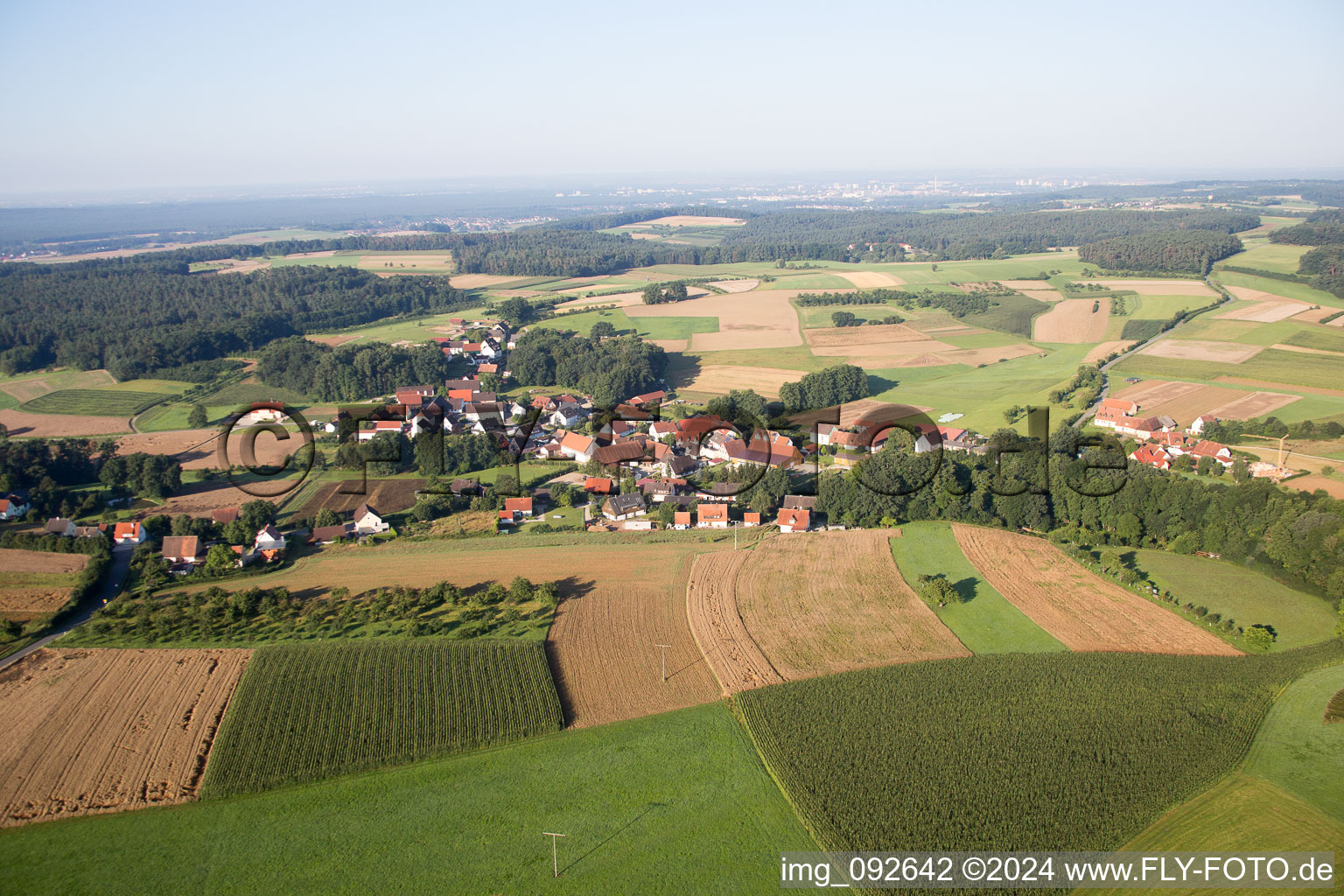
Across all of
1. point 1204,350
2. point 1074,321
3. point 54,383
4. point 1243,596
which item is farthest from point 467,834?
point 1074,321

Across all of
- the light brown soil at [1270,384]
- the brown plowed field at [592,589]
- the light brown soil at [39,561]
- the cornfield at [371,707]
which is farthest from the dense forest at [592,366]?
the light brown soil at [1270,384]

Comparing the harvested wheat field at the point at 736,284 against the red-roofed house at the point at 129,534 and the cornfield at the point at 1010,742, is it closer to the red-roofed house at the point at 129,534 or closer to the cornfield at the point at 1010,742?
the red-roofed house at the point at 129,534

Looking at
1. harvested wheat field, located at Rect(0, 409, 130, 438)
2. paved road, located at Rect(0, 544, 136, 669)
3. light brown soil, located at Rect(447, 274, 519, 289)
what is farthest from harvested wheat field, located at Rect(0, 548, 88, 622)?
light brown soil, located at Rect(447, 274, 519, 289)

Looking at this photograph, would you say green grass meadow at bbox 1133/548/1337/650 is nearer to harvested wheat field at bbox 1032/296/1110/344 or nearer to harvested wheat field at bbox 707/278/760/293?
harvested wheat field at bbox 1032/296/1110/344

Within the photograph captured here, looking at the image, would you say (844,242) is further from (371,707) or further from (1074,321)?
(371,707)

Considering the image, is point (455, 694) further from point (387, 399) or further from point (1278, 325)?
point (1278, 325)

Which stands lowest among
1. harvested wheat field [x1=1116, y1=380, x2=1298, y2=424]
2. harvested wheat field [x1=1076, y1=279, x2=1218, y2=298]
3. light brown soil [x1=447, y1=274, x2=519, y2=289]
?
harvested wheat field [x1=1116, y1=380, x2=1298, y2=424]
